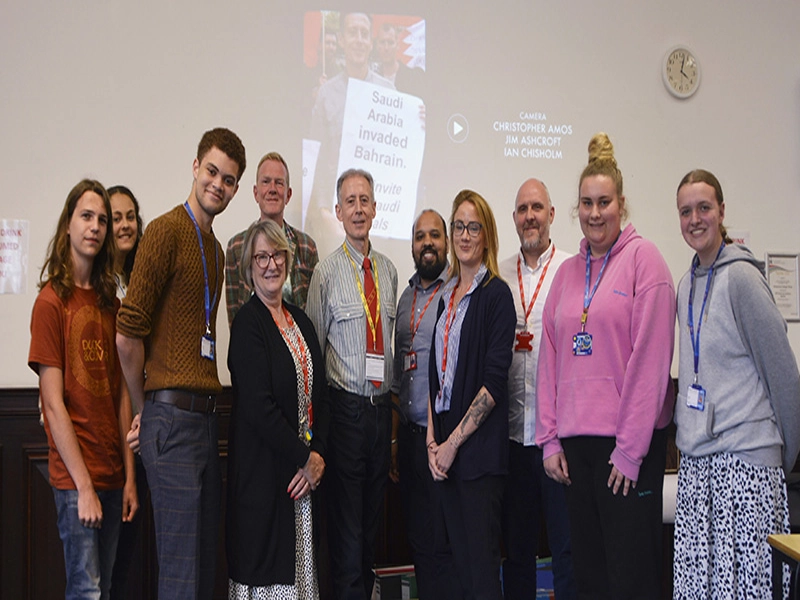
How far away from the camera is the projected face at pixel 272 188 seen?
349cm

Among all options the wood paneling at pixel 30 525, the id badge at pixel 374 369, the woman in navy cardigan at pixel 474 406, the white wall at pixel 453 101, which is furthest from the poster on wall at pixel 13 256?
the woman in navy cardigan at pixel 474 406

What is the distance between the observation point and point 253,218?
163 inches

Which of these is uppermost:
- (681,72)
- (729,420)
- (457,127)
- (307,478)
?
(681,72)

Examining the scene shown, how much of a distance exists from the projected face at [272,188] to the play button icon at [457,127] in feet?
4.45

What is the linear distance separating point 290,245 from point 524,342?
1.24 meters

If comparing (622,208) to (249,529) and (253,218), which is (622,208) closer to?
(249,529)

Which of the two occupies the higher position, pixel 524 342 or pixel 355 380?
pixel 524 342

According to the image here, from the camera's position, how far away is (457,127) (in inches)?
176

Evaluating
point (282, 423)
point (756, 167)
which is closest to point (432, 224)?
point (282, 423)

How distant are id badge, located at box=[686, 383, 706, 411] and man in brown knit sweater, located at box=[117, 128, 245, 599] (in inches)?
63.7

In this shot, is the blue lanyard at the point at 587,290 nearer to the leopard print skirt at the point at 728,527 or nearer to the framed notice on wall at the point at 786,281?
the leopard print skirt at the point at 728,527

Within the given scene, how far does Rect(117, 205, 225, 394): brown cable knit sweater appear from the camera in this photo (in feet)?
7.48

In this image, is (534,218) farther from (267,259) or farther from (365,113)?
(365,113)

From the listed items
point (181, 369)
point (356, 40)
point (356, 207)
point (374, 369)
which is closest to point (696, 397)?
point (374, 369)
